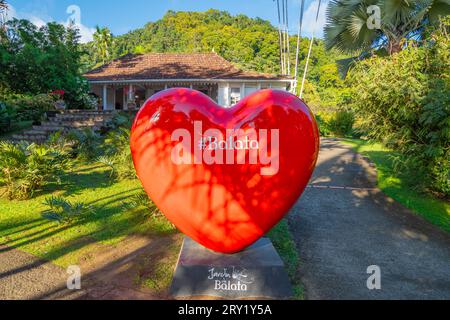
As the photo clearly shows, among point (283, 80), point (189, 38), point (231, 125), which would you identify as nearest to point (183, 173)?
point (231, 125)

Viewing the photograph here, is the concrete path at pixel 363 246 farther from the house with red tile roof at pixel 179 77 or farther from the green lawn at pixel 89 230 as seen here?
the house with red tile roof at pixel 179 77

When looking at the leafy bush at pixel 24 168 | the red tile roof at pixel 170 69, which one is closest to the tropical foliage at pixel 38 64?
the red tile roof at pixel 170 69

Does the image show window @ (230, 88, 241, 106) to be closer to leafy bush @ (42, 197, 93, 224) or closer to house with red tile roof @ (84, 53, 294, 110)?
house with red tile roof @ (84, 53, 294, 110)

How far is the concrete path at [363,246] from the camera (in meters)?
3.34

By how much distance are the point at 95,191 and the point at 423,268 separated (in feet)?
19.5

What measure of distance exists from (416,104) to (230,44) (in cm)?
4113

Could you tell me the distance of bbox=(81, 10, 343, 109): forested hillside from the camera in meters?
41.4

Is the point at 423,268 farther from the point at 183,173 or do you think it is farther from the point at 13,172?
the point at 13,172

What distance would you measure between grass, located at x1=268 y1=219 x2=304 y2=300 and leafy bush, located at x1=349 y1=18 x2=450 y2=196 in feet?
11.6

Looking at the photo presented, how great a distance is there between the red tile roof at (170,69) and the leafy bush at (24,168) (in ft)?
41.6

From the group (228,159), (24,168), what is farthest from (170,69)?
(228,159)

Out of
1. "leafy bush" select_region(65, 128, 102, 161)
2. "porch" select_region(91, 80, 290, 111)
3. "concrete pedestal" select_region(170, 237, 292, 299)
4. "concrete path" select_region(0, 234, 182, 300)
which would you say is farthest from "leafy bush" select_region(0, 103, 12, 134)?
"concrete pedestal" select_region(170, 237, 292, 299)
